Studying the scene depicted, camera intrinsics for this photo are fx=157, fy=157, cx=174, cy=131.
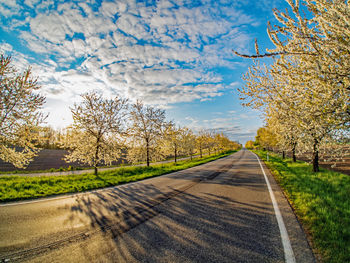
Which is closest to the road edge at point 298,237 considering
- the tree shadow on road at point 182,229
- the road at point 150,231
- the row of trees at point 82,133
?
the road at point 150,231

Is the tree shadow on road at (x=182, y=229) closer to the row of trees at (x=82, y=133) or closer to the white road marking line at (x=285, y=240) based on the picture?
the white road marking line at (x=285, y=240)

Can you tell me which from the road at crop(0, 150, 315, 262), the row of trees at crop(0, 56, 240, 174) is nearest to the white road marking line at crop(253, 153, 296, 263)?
the road at crop(0, 150, 315, 262)

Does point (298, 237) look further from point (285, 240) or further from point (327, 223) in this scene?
point (327, 223)

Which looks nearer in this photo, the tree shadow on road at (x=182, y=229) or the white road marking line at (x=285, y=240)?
the white road marking line at (x=285, y=240)

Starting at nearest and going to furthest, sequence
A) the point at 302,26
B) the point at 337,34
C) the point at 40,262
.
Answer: the point at 40,262
the point at 337,34
the point at 302,26

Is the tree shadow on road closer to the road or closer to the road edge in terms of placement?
the road

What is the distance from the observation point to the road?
282 cm

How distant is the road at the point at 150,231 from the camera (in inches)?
111

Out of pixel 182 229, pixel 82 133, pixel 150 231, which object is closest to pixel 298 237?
pixel 182 229

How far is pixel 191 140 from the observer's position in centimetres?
3788

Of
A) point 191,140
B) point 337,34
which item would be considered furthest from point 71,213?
point 191,140

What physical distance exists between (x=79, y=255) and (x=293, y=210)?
5.92m

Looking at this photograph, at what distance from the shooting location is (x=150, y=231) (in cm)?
370

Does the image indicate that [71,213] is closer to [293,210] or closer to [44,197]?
[44,197]
